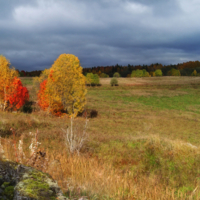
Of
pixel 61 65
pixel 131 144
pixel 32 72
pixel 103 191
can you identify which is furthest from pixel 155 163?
pixel 32 72

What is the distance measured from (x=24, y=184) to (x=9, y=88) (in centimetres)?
3973

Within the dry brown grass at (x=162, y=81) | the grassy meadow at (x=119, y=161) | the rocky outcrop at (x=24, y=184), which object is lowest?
the grassy meadow at (x=119, y=161)

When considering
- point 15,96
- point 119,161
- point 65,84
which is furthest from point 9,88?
point 119,161

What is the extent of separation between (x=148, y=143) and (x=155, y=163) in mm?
2301

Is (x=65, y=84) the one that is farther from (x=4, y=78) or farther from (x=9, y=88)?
(x=4, y=78)

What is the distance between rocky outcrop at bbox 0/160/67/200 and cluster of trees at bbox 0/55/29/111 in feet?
126

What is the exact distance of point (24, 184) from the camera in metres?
1.88

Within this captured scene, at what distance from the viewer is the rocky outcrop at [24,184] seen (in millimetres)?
1748

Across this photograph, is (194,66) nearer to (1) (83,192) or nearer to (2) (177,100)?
(2) (177,100)

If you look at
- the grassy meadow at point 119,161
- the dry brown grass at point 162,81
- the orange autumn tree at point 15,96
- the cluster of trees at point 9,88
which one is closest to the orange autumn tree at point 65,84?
the grassy meadow at point 119,161

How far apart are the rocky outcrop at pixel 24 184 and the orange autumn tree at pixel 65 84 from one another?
33333 mm

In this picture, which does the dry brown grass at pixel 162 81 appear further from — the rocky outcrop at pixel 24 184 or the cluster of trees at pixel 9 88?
the rocky outcrop at pixel 24 184

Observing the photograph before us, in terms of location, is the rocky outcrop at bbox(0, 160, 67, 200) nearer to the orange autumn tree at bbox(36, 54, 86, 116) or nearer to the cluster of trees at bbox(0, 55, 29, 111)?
the orange autumn tree at bbox(36, 54, 86, 116)

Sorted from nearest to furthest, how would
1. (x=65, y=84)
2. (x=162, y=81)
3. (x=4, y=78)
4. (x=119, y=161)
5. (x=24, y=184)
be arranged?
(x=24, y=184)
(x=119, y=161)
(x=65, y=84)
(x=4, y=78)
(x=162, y=81)
